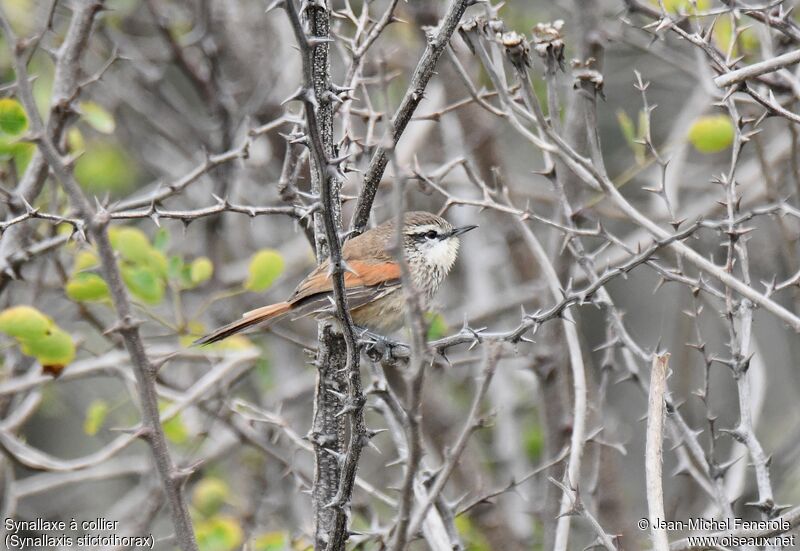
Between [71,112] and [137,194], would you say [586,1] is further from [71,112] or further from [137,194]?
[137,194]

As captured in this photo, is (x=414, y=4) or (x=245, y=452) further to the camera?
(x=245, y=452)

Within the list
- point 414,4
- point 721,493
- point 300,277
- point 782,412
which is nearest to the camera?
point 721,493

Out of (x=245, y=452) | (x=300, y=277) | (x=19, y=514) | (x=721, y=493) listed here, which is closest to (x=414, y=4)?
(x=300, y=277)

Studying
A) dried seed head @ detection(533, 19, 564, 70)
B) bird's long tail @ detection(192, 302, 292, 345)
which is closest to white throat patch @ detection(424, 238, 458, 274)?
bird's long tail @ detection(192, 302, 292, 345)

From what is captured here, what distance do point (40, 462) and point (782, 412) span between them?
645 centimetres

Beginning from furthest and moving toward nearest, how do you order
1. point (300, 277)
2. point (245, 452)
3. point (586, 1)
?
point (300, 277) < point (245, 452) < point (586, 1)

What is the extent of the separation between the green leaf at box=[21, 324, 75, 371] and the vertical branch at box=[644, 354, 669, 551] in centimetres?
218

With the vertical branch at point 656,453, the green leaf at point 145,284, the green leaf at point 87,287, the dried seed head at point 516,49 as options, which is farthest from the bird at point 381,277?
the vertical branch at point 656,453

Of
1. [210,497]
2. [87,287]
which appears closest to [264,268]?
[87,287]

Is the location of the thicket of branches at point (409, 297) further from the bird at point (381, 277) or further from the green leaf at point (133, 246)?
the bird at point (381, 277)

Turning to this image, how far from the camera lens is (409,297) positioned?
1817mm

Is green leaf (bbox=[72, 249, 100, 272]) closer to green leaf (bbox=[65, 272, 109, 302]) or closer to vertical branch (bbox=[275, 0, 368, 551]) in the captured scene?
green leaf (bbox=[65, 272, 109, 302])

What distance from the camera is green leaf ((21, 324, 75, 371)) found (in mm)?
3266

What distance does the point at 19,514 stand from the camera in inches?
237
